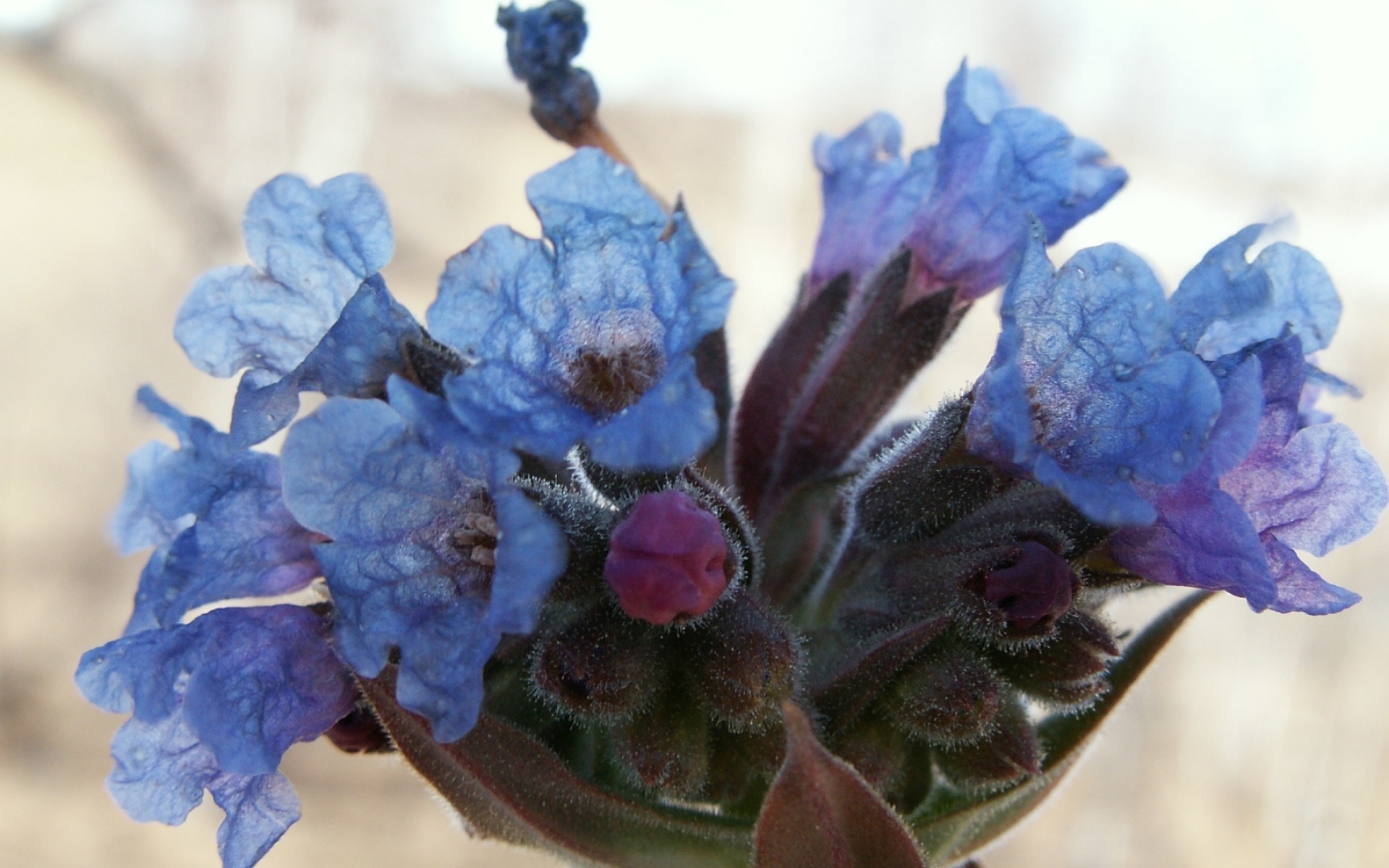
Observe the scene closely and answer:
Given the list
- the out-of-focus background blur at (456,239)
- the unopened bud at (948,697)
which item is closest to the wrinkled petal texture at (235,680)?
the unopened bud at (948,697)

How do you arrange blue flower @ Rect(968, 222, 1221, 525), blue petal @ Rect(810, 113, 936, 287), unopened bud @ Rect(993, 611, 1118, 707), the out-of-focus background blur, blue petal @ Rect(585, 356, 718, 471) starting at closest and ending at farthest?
blue petal @ Rect(585, 356, 718, 471)
blue flower @ Rect(968, 222, 1221, 525)
unopened bud @ Rect(993, 611, 1118, 707)
blue petal @ Rect(810, 113, 936, 287)
the out-of-focus background blur

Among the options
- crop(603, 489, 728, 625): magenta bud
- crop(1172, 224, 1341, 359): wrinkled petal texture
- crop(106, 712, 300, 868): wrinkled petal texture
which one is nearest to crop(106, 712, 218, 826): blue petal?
crop(106, 712, 300, 868): wrinkled petal texture

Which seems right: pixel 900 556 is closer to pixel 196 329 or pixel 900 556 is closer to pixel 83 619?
pixel 196 329

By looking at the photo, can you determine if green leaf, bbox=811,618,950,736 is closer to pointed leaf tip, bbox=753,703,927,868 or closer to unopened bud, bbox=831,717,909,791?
unopened bud, bbox=831,717,909,791

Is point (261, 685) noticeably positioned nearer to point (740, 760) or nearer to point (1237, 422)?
point (740, 760)

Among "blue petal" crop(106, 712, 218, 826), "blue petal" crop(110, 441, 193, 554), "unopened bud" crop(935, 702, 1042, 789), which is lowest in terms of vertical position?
"blue petal" crop(106, 712, 218, 826)

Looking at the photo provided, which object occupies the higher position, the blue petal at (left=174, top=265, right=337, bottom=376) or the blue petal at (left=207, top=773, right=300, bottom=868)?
the blue petal at (left=174, top=265, right=337, bottom=376)
